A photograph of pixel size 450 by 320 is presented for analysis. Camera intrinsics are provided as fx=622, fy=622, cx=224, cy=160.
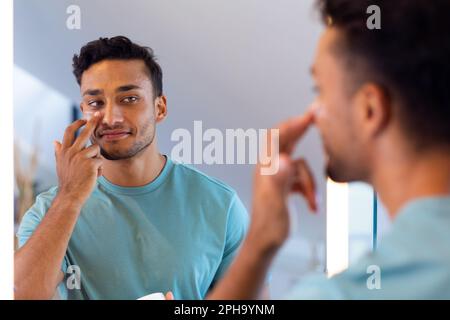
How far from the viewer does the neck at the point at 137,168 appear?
1.41 m

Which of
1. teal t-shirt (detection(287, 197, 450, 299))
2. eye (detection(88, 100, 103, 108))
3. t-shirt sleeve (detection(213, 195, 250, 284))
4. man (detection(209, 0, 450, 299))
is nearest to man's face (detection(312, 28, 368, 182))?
man (detection(209, 0, 450, 299))

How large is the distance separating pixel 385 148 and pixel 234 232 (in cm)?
49

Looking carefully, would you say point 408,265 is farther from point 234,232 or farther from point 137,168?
point 137,168

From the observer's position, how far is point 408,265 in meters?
0.84

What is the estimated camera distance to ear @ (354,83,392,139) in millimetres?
978

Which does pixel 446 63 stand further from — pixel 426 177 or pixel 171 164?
pixel 171 164

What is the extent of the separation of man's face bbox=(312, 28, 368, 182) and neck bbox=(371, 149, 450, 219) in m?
0.07

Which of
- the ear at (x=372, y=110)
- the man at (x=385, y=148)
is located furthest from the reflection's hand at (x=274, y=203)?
the ear at (x=372, y=110)

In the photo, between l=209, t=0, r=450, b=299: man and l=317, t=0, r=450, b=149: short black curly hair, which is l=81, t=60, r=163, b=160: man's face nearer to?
l=209, t=0, r=450, b=299: man

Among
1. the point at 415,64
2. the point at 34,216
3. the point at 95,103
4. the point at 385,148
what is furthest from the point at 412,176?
the point at 34,216

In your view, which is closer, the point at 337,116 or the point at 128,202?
the point at 337,116
